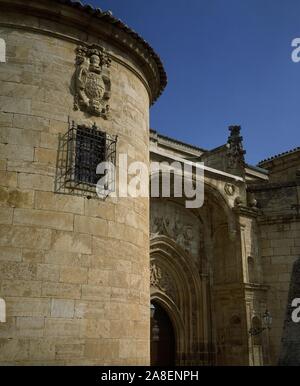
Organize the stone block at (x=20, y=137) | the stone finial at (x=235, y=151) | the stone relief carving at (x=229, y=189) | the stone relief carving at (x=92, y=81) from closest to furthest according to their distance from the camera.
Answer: the stone block at (x=20, y=137) → the stone relief carving at (x=92, y=81) → the stone relief carving at (x=229, y=189) → the stone finial at (x=235, y=151)

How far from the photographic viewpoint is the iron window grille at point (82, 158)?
23.0 feet

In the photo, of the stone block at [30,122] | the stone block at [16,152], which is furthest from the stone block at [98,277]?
the stone block at [30,122]

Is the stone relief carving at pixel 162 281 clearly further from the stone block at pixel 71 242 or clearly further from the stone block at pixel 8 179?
the stone block at pixel 8 179

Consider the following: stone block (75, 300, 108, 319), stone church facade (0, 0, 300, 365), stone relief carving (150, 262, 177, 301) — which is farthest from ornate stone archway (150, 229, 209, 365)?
stone block (75, 300, 108, 319)

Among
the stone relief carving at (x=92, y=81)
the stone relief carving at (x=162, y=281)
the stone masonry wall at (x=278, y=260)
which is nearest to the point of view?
the stone relief carving at (x=92, y=81)

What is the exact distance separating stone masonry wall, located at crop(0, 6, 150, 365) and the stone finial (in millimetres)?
9456

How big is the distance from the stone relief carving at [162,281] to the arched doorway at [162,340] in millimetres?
548

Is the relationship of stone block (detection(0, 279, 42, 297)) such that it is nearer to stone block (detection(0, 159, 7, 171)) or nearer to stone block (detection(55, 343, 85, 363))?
stone block (detection(55, 343, 85, 363))

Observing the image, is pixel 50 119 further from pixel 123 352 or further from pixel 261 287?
pixel 261 287

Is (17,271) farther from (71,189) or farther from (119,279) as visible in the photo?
(119,279)

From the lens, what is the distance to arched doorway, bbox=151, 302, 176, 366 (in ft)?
48.4

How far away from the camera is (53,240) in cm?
662

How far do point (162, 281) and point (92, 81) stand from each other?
29.0ft

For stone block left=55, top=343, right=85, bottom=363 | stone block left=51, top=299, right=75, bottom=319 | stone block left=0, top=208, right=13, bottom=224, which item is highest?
stone block left=0, top=208, right=13, bottom=224
